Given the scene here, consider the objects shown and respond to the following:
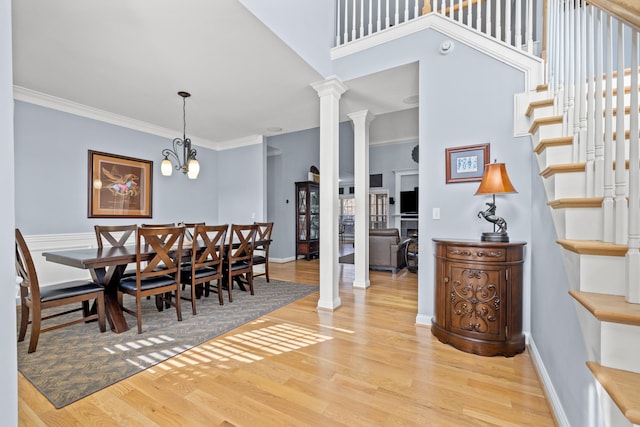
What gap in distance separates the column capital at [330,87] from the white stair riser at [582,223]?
253 cm

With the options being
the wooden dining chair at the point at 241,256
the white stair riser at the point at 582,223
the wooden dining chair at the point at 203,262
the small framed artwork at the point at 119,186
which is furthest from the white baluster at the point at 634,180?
the small framed artwork at the point at 119,186

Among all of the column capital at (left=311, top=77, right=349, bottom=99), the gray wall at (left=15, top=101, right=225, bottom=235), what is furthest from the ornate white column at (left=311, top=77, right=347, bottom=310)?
the gray wall at (left=15, top=101, right=225, bottom=235)

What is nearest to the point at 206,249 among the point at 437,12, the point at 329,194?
the point at 329,194

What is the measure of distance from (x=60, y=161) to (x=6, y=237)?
4112mm

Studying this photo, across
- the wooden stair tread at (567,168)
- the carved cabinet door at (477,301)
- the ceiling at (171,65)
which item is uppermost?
the ceiling at (171,65)

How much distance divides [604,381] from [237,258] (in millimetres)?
3286

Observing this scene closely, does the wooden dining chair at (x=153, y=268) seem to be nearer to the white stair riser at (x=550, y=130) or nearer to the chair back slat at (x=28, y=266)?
the chair back slat at (x=28, y=266)

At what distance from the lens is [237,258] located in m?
3.53

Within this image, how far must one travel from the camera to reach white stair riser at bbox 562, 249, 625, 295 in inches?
41.3

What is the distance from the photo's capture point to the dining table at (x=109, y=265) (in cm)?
229

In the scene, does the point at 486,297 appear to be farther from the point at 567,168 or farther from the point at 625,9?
the point at 625,9

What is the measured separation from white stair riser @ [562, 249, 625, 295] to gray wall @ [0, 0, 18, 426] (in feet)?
6.06

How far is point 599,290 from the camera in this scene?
3.56 ft

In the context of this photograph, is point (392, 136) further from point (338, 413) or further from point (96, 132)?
point (338, 413)
